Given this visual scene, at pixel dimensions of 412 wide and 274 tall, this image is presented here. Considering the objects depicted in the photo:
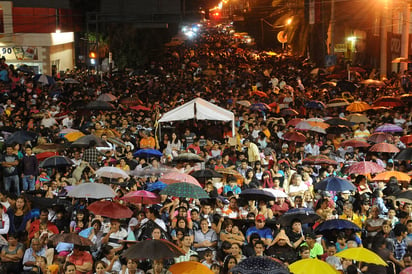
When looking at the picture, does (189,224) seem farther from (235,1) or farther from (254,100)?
(235,1)

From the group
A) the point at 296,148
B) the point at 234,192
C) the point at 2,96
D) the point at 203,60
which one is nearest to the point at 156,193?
the point at 234,192

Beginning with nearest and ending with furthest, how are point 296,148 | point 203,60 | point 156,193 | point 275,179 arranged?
point 156,193 < point 275,179 < point 296,148 < point 203,60

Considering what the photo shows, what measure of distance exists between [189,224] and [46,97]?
16.4 m

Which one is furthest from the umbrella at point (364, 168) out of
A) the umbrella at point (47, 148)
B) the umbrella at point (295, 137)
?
the umbrella at point (47, 148)

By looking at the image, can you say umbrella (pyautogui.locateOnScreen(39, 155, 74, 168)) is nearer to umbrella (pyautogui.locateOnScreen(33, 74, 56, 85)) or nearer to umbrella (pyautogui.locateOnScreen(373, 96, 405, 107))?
umbrella (pyautogui.locateOnScreen(373, 96, 405, 107))

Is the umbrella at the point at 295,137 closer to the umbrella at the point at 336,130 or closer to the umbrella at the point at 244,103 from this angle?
the umbrella at the point at 336,130

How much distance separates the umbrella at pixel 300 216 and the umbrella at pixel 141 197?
240cm

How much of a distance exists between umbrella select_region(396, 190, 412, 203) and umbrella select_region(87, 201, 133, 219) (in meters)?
4.77

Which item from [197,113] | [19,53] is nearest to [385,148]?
[197,113]

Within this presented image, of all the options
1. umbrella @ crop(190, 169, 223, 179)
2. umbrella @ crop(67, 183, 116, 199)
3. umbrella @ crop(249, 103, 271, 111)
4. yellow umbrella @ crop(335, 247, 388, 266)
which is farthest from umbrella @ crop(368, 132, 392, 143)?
yellow umbrella @ crop(335, 247, 388, 266)

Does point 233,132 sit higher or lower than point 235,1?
lower

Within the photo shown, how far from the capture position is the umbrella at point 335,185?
48.5 feet

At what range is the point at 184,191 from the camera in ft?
45.3

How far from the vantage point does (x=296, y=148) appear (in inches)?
815
